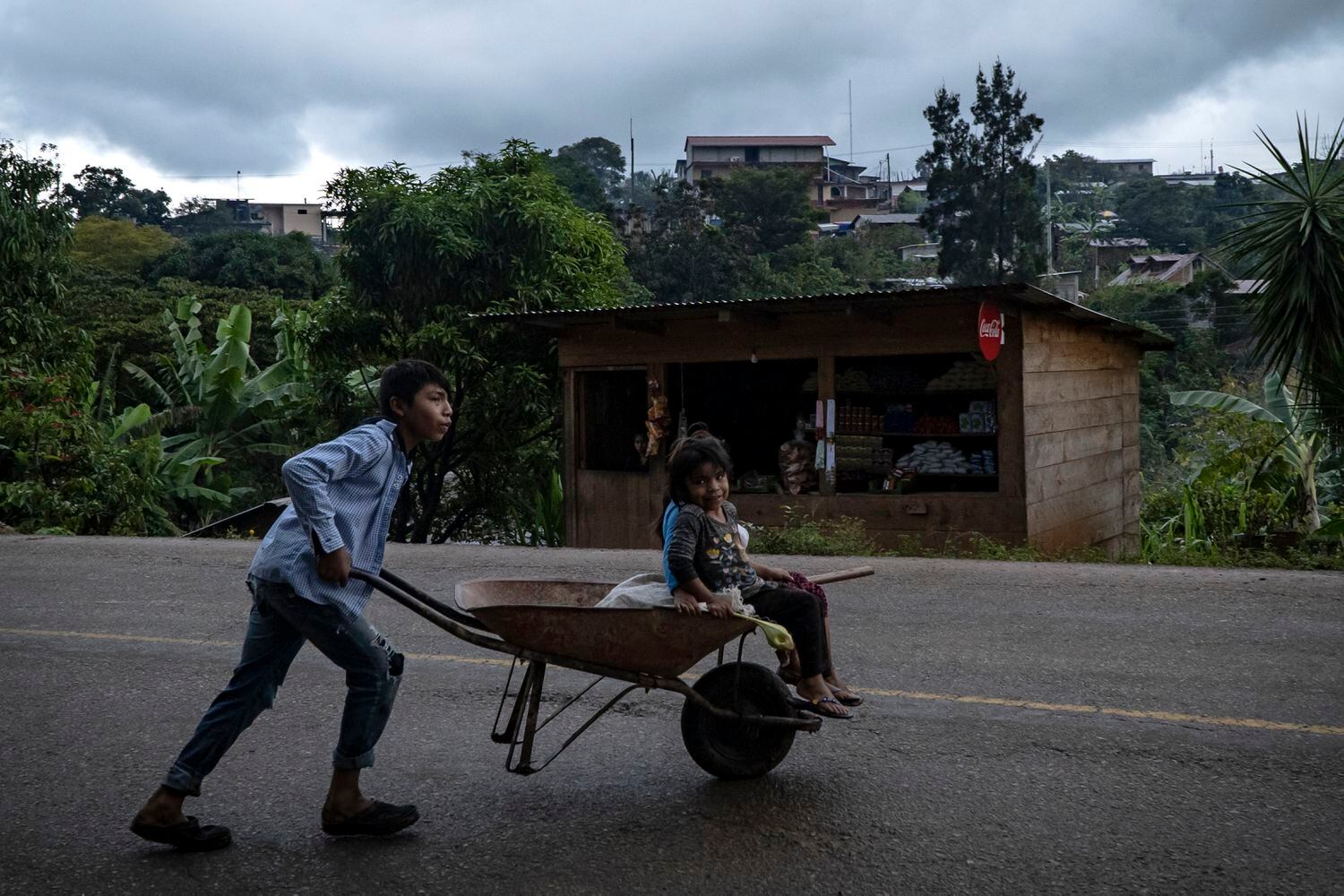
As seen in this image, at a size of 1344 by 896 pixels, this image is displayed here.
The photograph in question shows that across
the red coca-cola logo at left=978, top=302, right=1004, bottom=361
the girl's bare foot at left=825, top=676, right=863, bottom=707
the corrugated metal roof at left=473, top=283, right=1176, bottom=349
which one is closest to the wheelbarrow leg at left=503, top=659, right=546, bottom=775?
the girl's bare foot at left=825, top=676, right=863, bottom=707

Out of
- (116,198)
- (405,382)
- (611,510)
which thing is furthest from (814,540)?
(116,198)

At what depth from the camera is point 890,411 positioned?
48.6 feet

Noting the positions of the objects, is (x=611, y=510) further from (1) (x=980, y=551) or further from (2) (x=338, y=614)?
(2) (x=338, y=614)

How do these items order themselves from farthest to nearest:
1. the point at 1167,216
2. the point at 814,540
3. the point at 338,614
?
the point at 1167,216
the point at 814,540
the point at 338,614

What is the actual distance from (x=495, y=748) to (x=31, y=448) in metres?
13.3

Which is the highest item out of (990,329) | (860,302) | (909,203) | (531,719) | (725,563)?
(909,203)

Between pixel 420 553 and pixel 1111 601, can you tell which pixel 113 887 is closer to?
pixel 1111 601

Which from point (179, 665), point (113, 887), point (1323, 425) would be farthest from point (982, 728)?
point (1323, 425)

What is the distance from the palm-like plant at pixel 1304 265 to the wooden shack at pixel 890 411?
1.79 metres

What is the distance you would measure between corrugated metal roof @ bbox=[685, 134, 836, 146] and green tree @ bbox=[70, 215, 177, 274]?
5581 centimetres

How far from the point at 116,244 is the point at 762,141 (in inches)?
2356

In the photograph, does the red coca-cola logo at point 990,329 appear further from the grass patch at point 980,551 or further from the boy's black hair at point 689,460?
the boy's black hair at point 689,460

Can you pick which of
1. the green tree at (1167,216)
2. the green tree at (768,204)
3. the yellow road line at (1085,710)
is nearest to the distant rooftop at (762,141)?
the green tree at (1167,216)

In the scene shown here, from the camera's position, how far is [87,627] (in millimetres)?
7992
